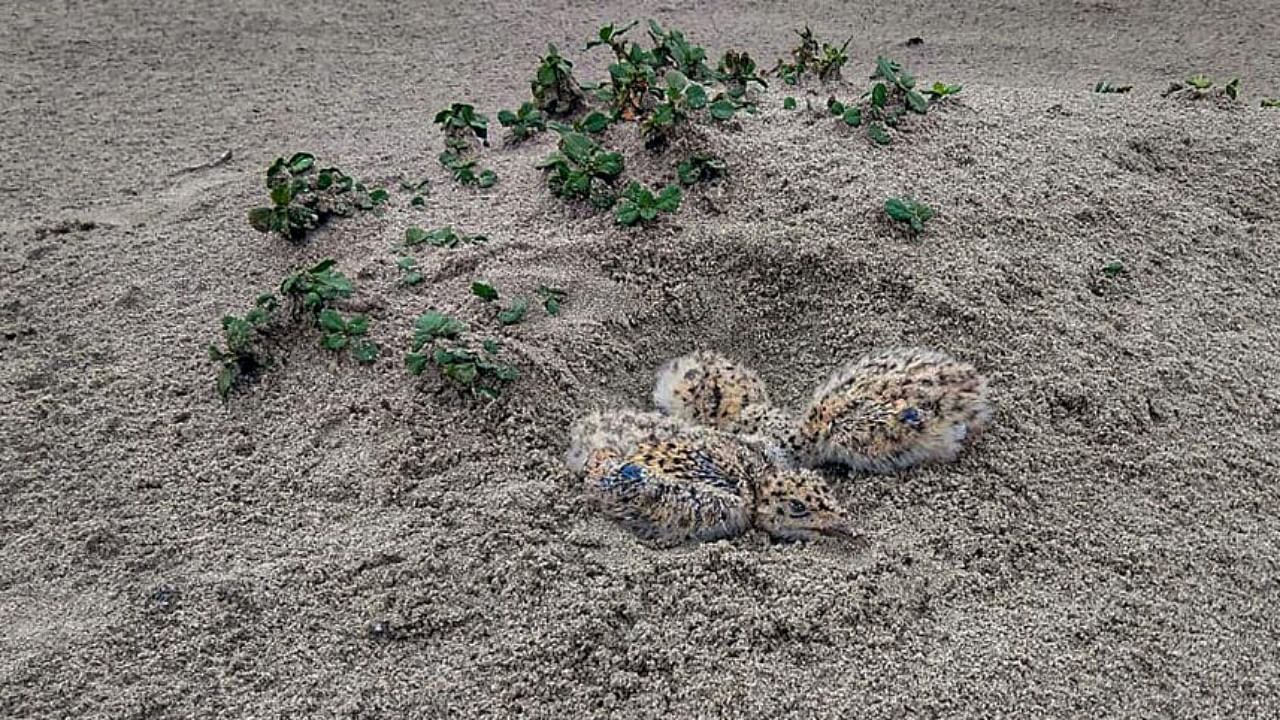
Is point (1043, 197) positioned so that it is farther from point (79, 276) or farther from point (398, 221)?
point (79, 276)

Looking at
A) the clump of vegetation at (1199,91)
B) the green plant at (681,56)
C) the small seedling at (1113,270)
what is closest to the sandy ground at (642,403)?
the small seedling at (1113,270)

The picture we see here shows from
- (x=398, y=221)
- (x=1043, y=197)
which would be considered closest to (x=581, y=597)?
(x=398, y=221)

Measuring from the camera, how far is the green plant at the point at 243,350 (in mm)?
3217

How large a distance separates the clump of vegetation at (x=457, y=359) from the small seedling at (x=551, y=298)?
0.88ft

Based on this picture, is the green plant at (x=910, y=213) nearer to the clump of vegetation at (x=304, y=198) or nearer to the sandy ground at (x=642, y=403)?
the sandy ground at (x=642, y=403)

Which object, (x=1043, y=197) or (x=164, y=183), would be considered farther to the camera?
(x=164, y=183)

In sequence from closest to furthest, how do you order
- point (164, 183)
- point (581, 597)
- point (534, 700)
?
point (534, 700) < point (581, 597) < point (164, 183)

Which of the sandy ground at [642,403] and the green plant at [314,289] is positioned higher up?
the green plant at [314,289]

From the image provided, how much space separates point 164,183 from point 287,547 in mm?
2470

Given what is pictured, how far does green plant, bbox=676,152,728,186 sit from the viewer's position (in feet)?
12.4

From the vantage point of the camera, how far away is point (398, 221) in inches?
152

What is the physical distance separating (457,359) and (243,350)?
0.69 meters

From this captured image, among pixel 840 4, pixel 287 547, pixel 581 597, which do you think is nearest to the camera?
pixel 581 597

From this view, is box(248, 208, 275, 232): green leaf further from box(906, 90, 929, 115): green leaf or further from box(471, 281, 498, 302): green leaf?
box(906, 90, 929, 115): green leaf
